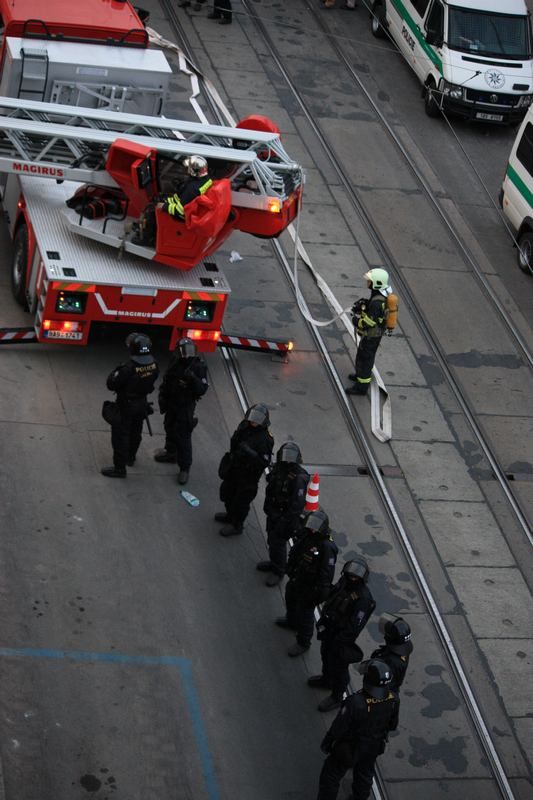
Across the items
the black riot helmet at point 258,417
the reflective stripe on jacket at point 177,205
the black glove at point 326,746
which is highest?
the reflective stripe on jacket at point 177,205

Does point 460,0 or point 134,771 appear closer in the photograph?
point 134,771

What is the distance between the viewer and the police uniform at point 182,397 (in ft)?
44.7

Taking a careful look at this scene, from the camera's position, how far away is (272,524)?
42.1 ft

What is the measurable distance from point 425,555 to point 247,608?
2251 millimetres

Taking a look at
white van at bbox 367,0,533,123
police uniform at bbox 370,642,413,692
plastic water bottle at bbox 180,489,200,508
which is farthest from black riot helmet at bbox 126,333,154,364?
white van at bbox 367,0,533,123

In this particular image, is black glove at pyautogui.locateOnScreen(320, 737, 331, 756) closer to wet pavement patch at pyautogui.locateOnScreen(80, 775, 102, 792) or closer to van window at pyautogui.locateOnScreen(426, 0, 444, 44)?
wet pavement patch at pyautogui.locateOnScreen(80, 775, 102, 792)

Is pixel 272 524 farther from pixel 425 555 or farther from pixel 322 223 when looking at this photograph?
pixel 322 223

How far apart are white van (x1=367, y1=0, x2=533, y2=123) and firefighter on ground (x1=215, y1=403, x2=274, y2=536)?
38.2 feet

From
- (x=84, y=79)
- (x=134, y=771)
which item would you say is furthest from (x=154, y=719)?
(x=84, y=79)

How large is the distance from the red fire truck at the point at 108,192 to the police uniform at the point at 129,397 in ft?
6.30

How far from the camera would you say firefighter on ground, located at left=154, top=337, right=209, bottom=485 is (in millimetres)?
13609

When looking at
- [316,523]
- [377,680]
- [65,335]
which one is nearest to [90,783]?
[377,680]

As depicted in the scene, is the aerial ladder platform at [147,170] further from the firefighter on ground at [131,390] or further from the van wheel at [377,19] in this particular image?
the van wheel at [377,19]

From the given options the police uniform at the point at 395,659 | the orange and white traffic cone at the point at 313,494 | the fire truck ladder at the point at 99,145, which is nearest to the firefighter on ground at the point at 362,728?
the police uniform at the point at 395,659
